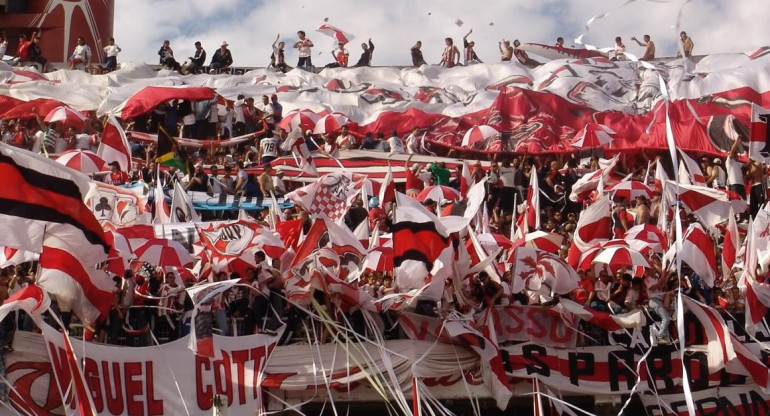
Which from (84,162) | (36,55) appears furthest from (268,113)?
(36,55)

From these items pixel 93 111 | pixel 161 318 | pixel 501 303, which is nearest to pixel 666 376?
pixel 501 303

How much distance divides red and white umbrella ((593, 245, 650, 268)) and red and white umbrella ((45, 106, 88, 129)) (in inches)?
541

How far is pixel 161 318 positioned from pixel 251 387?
149 cm

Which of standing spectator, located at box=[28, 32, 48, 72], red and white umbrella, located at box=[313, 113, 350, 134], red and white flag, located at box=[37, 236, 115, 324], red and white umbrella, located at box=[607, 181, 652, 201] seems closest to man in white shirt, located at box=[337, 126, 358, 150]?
red and white umbrella, located at box=[313, 113, 350, 134]

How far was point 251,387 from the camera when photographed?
66.2 feet

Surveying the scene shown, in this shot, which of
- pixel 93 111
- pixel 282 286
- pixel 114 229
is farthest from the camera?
pixel 93 111

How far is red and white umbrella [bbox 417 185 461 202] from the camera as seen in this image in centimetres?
2528

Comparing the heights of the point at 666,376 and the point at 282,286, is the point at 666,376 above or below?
below

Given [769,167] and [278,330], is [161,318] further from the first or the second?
[769,167]

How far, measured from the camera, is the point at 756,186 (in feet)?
80.8

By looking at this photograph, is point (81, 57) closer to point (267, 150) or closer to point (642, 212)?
point (267, 150)

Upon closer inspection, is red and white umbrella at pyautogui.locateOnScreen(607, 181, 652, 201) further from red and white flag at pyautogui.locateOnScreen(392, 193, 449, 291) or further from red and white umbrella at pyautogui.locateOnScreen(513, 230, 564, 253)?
red and white flag at pyautogui.locateOnScreen(392, 193, 449, 291)

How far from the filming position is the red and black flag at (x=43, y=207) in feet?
59.3

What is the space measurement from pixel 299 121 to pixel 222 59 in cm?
651
